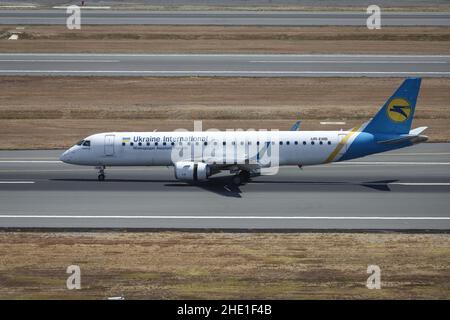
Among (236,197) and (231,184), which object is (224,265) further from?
(231,184)

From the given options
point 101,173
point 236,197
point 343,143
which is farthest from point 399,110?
point 101,173

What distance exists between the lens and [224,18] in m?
136

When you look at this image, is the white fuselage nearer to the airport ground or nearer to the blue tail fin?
the airport ground

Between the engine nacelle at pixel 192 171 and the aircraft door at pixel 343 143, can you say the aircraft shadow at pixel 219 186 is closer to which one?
the engine nacelle at pixel 192 171

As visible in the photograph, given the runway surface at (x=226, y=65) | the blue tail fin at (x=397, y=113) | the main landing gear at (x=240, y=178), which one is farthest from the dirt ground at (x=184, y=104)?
the main landing gear at (x=240, y=178)

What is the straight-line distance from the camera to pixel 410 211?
48.0 meters

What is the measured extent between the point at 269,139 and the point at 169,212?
10.1 meters

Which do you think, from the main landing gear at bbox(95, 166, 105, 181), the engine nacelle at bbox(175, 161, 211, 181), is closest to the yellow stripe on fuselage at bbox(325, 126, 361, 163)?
the engine nacelle at bbox(175, 161, 211, 181)

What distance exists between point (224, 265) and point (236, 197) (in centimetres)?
1326

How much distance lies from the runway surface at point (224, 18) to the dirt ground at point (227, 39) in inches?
240

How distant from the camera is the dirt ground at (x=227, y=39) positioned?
107 metres

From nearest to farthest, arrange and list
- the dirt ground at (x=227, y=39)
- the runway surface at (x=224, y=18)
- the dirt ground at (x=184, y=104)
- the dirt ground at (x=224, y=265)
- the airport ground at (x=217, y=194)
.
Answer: the dirt ground at (x=224, y=265) → the airport ground at (x=217, y=194) → the dirt ground at (x=184, y=104) → the dirt ground at (x=227, y=39) → the runway surface at (x=224, y=18)

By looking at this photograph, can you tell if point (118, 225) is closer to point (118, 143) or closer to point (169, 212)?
point (169, 212)
